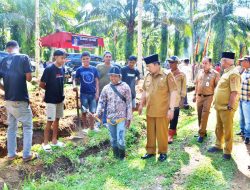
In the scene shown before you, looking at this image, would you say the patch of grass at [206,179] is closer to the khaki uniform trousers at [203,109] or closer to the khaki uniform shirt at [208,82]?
the khaki uniform trousers at [203,109]

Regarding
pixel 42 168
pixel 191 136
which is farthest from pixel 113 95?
pixel 191 136

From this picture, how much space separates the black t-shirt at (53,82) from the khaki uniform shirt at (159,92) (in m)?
1.70

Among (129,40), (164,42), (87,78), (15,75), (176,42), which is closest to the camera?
(15,75)

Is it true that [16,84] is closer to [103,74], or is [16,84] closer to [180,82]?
[103,74]

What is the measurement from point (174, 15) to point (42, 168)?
21.3 meters

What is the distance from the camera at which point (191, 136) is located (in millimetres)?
7855

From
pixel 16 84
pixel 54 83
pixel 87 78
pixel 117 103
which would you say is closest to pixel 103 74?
pixel 87 78

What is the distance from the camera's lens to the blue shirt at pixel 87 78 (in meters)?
7.58

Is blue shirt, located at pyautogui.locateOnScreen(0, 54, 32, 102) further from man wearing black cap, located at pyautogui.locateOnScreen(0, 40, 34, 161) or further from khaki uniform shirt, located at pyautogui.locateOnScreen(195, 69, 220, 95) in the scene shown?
khaki uniform shirt, located at pyautogui.locateOnScreen(195, 69, 220, 95)

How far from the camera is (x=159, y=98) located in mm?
5805

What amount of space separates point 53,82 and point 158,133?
2.15 meters

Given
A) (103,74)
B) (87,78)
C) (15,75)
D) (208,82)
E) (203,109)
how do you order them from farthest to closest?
(103,74) → (87,78) → (203,109) → (208,82) → (15,75)

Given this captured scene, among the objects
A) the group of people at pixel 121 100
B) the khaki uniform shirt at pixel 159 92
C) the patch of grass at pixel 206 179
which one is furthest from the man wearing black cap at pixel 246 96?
the khaki uniform shirt at pixel 159 92

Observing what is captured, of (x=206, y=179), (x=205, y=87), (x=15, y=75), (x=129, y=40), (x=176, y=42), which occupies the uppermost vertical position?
(x=176, y=42)
